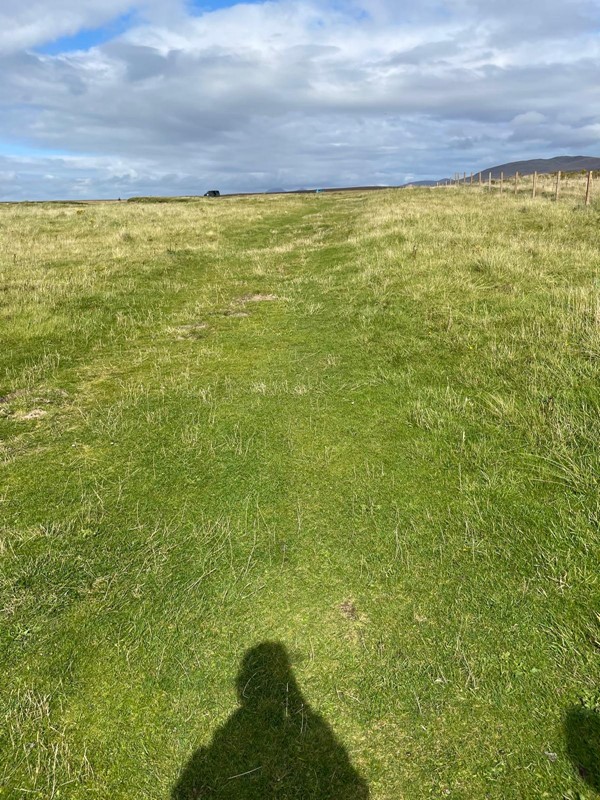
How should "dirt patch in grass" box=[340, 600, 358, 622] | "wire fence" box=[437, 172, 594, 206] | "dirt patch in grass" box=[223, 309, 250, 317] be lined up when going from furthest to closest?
1. "wire fence" box=[437, 172, 594, 206]
2. "dirt patch in grass" box=[223, 309, 250, 317]
3. "dirt patch in grass" box=[340, 600, 358, 622]

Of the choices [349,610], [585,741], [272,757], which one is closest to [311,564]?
[349,610]

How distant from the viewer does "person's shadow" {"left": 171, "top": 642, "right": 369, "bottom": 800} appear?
2868mm

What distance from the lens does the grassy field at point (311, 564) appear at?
9.87 feet

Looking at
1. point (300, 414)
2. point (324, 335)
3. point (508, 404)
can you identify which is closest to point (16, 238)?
point (324, 335)

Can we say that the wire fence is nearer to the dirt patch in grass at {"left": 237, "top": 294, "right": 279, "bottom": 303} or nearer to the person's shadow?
the dirt patch in grass at {"left": 237, "top": 294, "right": 279, "bottom": 303}

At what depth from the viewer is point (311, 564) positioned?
450 cm

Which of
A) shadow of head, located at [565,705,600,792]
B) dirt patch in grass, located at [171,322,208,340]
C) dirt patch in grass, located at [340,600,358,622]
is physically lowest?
shadow of head, located at [565,705,600,792]

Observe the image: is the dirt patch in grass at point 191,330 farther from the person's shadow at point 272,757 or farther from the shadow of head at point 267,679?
the person's shadow at point 272,757

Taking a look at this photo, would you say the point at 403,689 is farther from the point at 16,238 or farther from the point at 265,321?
the point at 16,238

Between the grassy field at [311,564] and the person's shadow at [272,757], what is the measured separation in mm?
14

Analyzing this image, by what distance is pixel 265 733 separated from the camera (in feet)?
10.4

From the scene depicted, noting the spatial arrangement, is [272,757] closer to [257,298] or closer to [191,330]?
[191,330]

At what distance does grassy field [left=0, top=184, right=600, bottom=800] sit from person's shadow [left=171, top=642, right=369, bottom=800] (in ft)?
0.05

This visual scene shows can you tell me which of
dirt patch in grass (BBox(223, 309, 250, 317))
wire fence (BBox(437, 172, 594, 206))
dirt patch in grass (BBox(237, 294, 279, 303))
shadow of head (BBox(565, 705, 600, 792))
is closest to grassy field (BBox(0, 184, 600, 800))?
shadow of head (BBox(565, 705, 600, 792))
